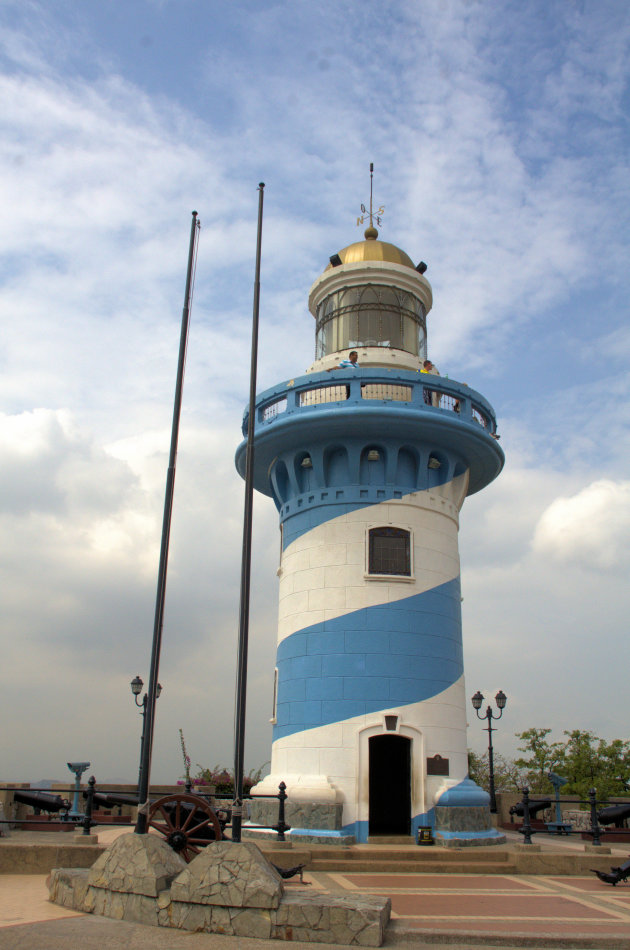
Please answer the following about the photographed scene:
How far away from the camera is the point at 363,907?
303 inches

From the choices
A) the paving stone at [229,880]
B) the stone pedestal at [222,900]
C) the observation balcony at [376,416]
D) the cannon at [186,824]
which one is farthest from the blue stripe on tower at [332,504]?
the paving stone at [229,880]

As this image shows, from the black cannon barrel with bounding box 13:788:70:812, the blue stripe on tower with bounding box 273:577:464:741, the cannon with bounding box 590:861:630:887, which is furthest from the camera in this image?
the black cannon barrel with bounding box 13:788:70:812

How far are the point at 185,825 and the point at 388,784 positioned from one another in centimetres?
886

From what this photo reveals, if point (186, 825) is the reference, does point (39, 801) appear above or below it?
below

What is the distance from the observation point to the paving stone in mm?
7824

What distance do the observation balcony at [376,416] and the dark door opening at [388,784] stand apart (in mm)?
6625

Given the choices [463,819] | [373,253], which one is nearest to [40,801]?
[463,819]

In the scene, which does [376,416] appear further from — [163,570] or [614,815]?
[614,815]

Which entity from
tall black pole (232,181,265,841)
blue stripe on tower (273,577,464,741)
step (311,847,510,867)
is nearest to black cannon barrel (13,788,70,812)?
blue stripe on tower (273,577,464,741)

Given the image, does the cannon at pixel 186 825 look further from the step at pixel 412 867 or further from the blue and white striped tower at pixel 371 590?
the blue and white striped tower at pixel 371 590

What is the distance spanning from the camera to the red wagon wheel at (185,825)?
10281mm

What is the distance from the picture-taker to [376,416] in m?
17.4

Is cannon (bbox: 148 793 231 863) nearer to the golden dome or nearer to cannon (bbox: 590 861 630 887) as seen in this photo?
cannon (bbox: 590 861 630 887)

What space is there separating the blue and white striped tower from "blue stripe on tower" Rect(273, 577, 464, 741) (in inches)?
1.2
